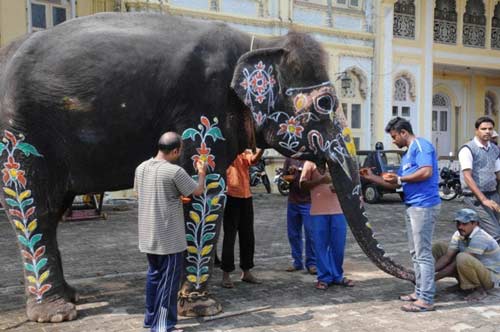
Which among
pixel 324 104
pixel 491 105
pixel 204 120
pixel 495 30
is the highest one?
pixel 495 30

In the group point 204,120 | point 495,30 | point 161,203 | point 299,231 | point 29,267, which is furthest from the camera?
point 495,30

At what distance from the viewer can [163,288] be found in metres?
3.96

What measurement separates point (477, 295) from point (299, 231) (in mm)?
2001

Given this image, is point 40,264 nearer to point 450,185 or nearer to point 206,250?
point 206,250

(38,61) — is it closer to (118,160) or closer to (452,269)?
(118,160)

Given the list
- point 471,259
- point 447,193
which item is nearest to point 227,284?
point 471,259

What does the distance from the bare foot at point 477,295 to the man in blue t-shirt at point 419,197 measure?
56cm

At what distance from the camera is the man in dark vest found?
553 centimetres

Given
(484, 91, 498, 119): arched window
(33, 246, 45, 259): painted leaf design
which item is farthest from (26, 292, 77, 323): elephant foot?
(484, 91, 498, 119): arched window

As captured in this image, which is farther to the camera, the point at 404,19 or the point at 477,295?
the point at 404,19

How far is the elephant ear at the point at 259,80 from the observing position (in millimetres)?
4488

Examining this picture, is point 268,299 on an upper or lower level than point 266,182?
lower

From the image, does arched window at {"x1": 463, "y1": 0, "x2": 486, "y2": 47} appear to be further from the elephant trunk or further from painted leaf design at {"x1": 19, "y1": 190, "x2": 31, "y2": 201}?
painted leaf design at {"x1": 19, "y1": 190, "x2": 31, "y2": 201}

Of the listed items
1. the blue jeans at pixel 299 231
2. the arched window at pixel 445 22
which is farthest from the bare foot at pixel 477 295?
the arched window at pixel 445 22
